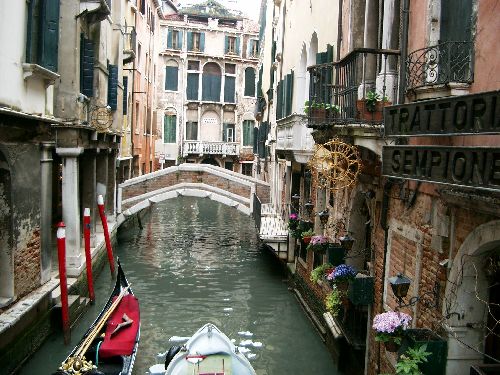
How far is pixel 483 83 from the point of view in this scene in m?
Answer: 3.74

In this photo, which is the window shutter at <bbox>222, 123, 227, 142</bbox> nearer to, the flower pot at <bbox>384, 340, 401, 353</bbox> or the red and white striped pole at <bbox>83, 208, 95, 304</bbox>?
the red and white striped pole at <bbox>83, 208, 95, 304</bbox>

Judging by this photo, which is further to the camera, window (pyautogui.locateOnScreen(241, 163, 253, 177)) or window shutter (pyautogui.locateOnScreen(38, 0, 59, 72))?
window (pyautogui.locateOnScreen(241, 163, 253, 177))

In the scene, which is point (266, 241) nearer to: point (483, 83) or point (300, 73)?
point (300, 73)

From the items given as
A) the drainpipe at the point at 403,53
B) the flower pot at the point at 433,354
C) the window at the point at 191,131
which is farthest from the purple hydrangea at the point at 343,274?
the window at the point at 191,131

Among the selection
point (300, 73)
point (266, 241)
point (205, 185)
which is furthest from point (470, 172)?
point (205, 185)

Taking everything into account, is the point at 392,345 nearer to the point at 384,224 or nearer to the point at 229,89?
the point at 384,224

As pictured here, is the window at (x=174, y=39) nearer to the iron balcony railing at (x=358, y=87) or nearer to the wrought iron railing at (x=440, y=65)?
the iron balcony railing at (x=358, y=87)

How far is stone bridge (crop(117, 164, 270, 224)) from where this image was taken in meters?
15.6

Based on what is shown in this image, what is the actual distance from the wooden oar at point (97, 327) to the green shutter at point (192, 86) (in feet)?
70.8

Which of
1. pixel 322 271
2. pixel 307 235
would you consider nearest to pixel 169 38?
pixel 307 235

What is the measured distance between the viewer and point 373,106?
17.1 feet

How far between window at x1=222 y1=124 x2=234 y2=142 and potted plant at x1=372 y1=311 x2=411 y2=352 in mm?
25692

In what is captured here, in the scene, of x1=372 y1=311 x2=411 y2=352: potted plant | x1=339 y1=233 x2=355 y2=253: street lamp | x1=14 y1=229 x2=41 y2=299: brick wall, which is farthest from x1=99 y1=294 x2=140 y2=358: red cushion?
x1=372 y1=311 x2=411 y2=352: potted plant

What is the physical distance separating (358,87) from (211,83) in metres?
24.2
